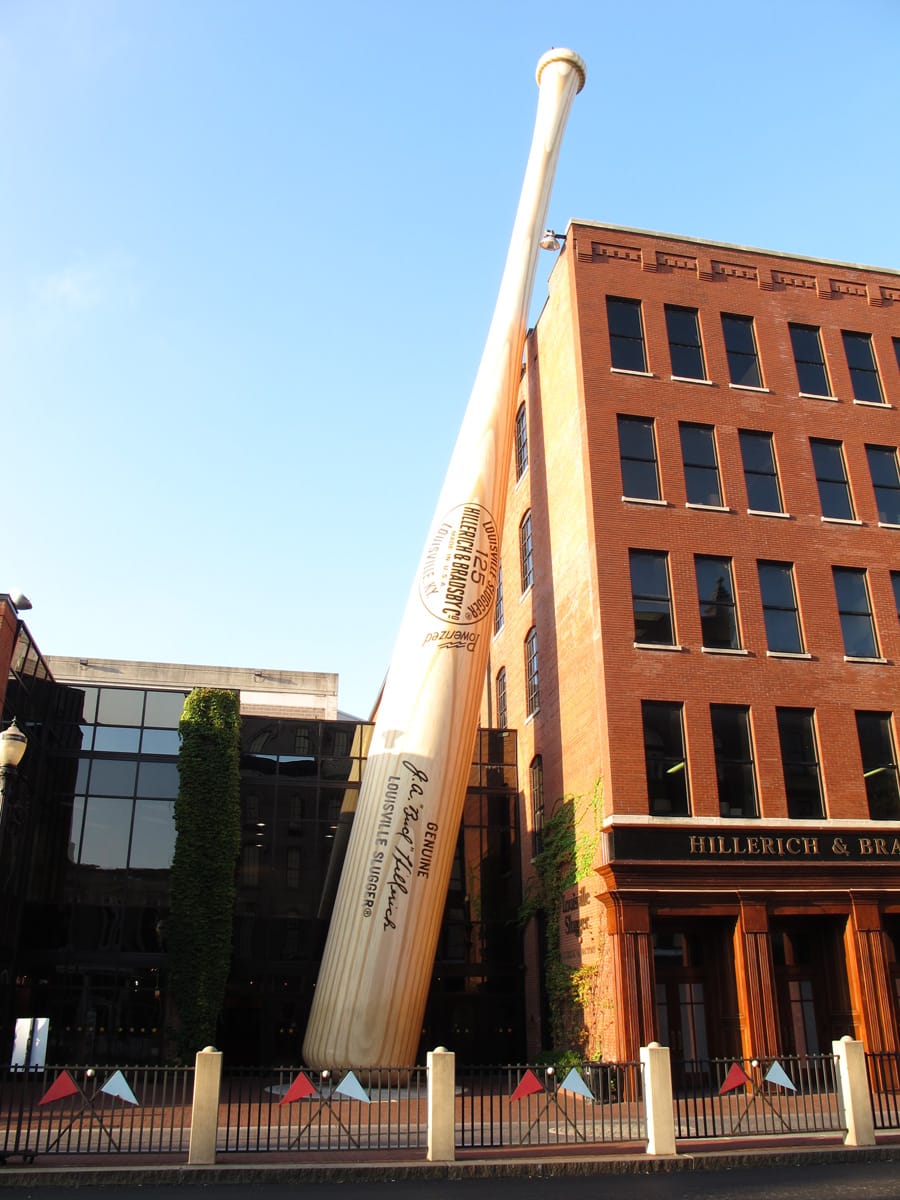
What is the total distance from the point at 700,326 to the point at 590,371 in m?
3.82

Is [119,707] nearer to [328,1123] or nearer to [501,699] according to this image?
[501,699]

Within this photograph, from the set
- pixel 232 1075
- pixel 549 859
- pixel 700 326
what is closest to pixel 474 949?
pixel 549 859

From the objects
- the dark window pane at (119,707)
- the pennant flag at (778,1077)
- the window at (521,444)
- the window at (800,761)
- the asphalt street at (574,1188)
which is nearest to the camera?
the asphalt street at (574,1188)

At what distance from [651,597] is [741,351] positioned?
8024 mm

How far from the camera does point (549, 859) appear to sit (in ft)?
78.7

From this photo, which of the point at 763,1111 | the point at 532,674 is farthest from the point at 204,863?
the point at 763,1111

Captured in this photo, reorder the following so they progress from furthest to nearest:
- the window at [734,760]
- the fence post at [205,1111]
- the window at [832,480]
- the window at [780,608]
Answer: the window at [832,480] < the window at [780,608] < the window at [734,760] < the fence post at [205,1111]

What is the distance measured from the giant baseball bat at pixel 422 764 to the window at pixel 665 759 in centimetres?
385

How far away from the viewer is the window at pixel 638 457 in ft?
79.0

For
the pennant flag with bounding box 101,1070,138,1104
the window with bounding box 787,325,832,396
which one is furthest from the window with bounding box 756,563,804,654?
the pennant flag with bounding box 101,1070,138,1104

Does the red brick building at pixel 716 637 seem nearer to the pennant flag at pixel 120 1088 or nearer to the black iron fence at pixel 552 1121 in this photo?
the black iron fence at pixel 552 1121

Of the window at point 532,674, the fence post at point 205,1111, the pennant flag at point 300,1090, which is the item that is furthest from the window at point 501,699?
the fence post at point 205,1111

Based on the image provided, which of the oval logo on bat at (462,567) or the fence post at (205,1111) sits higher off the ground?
the oval logo on bat at (462,567)

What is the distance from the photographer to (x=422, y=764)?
2116cm
